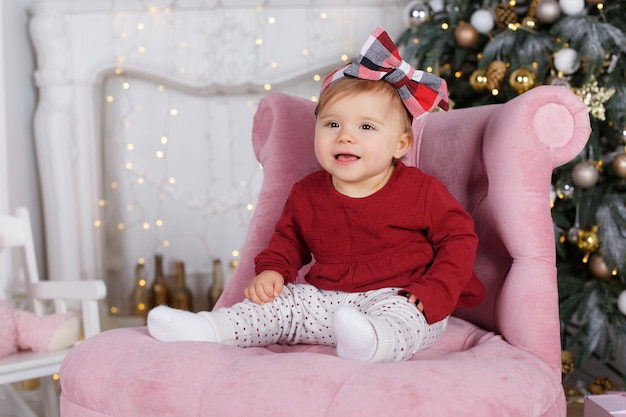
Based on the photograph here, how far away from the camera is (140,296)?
3.20 meters

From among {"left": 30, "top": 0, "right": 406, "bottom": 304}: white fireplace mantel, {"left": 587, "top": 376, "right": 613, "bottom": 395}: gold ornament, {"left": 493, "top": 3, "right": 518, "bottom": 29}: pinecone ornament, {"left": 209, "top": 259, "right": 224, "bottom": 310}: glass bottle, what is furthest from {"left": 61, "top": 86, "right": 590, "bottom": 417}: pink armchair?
{"left": 209, "top": 259, "right": 224, "bottom": 310}: glass bottle

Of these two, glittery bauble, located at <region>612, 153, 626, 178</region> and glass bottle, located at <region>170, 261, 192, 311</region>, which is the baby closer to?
glittery bauble, located at <region>612, 153, 626, 178</region>

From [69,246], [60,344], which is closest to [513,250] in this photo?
[60,344]

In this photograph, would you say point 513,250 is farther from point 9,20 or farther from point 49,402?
point 9,20

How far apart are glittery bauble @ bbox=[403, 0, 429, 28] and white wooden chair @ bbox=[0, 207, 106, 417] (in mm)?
1270

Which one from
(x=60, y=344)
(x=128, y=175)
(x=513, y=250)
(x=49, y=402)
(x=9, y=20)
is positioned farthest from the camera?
(x=128, y=175)

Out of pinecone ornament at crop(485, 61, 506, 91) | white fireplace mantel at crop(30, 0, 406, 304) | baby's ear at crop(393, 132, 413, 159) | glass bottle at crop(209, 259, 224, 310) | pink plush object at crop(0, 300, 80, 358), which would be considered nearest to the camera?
baby's ear at crop(393, 132, 413, 159)

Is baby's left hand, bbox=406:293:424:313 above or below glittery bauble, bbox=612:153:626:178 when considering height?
below

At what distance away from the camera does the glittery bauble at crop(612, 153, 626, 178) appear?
2.15m

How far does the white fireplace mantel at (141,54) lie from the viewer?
2982 millimetres

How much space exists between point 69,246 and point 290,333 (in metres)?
1.79

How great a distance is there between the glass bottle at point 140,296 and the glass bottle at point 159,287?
37mm

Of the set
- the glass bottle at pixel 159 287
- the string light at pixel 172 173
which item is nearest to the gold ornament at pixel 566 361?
the string light at pixel 172 173

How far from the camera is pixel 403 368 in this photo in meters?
1.10
